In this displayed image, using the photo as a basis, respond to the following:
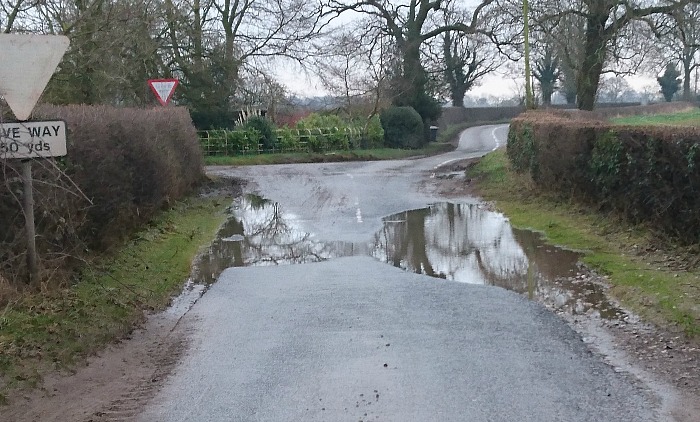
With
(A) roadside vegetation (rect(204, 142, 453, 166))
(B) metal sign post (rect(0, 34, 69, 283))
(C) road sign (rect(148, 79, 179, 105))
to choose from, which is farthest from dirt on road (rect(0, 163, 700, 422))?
(A) roadside vegetation (rect(204, 142, 453, 166))

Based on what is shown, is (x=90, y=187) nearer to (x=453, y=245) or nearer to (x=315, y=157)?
(x=453, y=245)

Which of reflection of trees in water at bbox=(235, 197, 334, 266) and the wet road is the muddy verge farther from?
reflection of trees in water at bbox=(235, 197, 334, 266)

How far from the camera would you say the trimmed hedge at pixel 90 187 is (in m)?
8.68

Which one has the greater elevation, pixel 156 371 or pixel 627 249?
pixel 627 249

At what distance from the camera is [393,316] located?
8.93 meters

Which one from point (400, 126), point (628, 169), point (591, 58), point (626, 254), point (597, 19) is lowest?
point (626, 254)

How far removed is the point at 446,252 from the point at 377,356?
20.6 ft

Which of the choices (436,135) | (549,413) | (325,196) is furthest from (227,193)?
(436,135)

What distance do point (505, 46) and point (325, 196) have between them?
24.4 meters

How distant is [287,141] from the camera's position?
132 ft

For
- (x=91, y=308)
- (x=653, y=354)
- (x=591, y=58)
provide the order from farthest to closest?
(x=591, y=58)
(x=91, y=308)
(x=653, y=354)

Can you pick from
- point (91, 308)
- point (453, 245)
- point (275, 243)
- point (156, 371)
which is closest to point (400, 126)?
point (275, 243)

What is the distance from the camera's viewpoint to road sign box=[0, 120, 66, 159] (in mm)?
8062

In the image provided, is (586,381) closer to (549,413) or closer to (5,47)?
(549,413)
